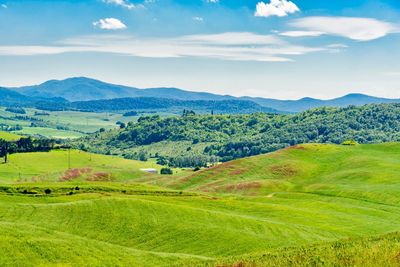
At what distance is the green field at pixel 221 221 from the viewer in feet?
129

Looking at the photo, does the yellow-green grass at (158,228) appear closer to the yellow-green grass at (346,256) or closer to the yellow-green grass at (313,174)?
the yellow-green grass at (346,256)

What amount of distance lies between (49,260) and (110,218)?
32258mm

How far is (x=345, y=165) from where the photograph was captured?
17200 centimetres

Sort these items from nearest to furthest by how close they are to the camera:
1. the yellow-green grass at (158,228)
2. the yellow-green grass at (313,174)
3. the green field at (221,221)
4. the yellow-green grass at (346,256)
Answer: the yellow-green grass at (346,256) → the green field at (221,221) → the yellow-green grass at (158,228) → the yellow-green grass at (313,174)

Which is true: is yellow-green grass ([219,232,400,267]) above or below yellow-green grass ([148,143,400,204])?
above

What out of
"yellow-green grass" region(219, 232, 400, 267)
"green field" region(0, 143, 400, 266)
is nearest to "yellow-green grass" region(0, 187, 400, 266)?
"green field" region(0, 143, 400, 266)

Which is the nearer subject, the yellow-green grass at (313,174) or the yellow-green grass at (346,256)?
the yellow-green grass at (346,256)

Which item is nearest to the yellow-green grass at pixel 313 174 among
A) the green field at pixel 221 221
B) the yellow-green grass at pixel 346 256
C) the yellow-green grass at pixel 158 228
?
the green field at pixel 221 221

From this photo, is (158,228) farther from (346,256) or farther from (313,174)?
(313,174)

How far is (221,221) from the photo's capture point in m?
76.9

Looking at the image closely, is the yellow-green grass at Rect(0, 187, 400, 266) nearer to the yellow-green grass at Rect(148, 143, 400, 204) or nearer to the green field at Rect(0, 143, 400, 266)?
the green field at Rect(0, 143, 400, 266)

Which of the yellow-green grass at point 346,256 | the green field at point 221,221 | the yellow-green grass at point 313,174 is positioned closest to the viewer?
the yellow-green grass at point 346,256

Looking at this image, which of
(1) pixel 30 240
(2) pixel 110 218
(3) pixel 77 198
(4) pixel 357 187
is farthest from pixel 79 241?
(4) pixel 357 187

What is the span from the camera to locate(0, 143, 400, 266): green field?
3925 cm
